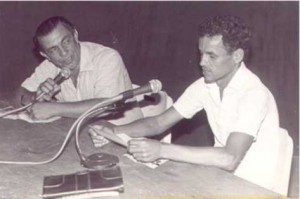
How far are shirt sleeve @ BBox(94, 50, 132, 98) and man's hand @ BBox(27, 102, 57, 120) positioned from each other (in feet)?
1.21

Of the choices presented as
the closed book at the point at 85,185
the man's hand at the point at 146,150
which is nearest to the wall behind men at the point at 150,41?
the man's hand at the point at 146,150

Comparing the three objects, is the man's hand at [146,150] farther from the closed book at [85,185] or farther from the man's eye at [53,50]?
the man's eye at [53,50]

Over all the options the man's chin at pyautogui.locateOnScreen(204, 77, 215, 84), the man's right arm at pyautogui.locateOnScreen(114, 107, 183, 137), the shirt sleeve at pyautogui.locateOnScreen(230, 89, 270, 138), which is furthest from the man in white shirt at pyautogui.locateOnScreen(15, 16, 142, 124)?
the shirt sleeve at pyautogui.locateOnScreen(230, 89, 270, 138)

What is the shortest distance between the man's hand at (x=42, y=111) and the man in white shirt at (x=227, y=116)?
1.41 ft

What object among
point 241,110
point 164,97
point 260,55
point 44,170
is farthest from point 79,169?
point 260,55

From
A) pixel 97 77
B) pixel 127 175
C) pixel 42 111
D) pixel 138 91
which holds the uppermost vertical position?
pixel 138 91

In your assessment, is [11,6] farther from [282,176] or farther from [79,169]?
[282,176]

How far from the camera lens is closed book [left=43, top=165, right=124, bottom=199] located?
5.81 feet

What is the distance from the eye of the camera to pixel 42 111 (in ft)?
8.96

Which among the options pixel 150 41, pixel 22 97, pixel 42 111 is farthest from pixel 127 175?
pixel 150 41

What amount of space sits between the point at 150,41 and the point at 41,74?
1134 millimetres

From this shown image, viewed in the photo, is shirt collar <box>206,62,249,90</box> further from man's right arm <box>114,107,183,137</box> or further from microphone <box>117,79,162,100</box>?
microphone <box>117,79,162,100</box>

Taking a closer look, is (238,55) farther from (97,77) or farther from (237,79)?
(97,77)

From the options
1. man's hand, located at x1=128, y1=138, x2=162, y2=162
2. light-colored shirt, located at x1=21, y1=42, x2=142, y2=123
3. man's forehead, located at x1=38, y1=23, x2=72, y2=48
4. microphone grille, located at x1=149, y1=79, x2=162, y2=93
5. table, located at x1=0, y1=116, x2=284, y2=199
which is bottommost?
table, located at x1=0, y1=116, x2=284, y2=199
